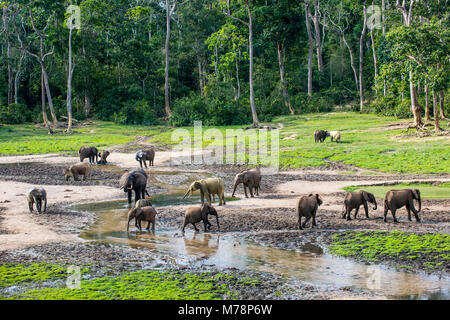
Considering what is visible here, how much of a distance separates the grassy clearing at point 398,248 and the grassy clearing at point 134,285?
3220 millimetres

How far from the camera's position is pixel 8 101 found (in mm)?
59312

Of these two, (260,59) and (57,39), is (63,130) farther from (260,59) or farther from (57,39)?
(260,59)

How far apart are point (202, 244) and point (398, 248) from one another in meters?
4.82

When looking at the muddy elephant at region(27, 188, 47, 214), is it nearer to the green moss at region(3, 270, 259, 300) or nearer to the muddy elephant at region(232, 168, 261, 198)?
the muddy elephant at region(232, 168, 261, 198)

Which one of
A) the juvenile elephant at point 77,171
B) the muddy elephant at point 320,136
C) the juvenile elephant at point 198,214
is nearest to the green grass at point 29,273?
the juvenile elephant at point 198,214

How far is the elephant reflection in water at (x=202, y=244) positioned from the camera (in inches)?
503

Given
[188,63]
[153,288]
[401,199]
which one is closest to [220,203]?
[401,199]

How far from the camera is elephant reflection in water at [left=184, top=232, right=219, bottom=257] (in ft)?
41.9

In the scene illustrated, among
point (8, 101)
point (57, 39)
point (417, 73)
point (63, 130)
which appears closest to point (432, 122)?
point (417, 73)

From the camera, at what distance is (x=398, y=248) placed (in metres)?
12.2

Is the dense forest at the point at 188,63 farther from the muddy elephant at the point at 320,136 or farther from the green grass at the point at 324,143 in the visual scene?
the muddy elephant at the point at 320,136

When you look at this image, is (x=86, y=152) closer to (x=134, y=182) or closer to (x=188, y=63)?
(x=134, y=182)

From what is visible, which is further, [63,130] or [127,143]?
[63,130]

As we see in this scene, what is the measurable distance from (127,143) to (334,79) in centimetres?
3666
